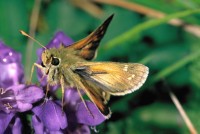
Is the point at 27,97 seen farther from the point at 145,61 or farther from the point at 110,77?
the point at 145,61

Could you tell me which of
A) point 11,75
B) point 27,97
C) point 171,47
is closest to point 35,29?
point 171,47

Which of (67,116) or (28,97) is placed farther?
(67,116)

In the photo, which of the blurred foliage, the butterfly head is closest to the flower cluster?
the butterfly head

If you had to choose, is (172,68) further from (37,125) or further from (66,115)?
(37,125)

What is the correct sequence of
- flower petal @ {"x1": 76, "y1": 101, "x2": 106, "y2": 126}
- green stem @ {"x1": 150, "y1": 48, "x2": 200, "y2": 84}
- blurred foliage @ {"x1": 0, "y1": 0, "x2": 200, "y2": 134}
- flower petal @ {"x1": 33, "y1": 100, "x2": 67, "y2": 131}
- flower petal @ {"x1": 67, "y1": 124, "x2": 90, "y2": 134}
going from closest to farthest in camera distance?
flower petal @ {"x1": 33, "y1": 100, "x2": 67, "y2": 131}, flower petal @ {"x1": 76, "y1": 101, "x2": 106, "y2": 126}, flower petal @ {"x1": 67, "y1": 124, "x2": 90, "y2": 134}, green stem @ {"x1": 150, "y1": 48, "x2": 200, "y2": 84}, blurred foliage @ {"x1": 0, "y1": 0, "x2": 200, "y2": 134}

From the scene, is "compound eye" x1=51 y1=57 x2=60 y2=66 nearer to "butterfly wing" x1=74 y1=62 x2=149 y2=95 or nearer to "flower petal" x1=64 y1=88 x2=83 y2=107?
"butterfly wing" x1=74 y1=62 x2=149 y2=95

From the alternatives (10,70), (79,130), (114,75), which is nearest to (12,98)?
(10,70)

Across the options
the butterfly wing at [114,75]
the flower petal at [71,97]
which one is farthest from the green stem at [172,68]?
the butterfly wing at [114,75]
